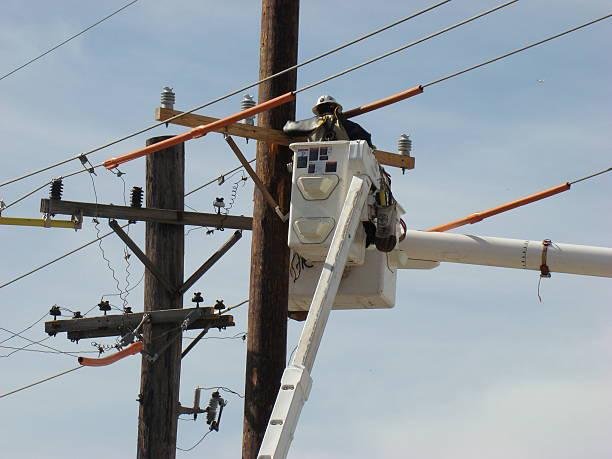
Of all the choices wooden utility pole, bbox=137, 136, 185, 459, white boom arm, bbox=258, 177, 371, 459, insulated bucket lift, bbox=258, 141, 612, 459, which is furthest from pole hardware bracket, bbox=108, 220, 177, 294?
white boom arm, bbox=258, 177, 371, 459

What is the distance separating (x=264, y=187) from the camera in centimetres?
1504

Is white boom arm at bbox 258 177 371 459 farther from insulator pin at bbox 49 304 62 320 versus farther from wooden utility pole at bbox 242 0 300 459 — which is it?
insulator pin at bbox 49 304 62 320

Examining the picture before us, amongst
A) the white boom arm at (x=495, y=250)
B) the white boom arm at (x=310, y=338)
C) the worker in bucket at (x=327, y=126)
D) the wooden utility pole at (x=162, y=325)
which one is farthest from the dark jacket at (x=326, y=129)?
the wooden utility pole at (x=162, y=325)

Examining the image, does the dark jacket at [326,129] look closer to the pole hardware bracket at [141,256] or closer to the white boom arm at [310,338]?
the white boom arm at [310,338]

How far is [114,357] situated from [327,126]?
3.39m

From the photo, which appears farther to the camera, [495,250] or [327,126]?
[495,250]

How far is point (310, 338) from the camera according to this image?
524 inches

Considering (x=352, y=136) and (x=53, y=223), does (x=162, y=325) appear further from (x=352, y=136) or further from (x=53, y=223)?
(x=352, y=136)

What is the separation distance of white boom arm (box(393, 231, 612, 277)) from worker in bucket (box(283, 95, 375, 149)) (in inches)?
49.5

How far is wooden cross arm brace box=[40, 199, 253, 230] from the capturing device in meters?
16.7

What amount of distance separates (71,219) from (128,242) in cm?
58

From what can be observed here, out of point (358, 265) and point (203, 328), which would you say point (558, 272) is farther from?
point (203, 328)

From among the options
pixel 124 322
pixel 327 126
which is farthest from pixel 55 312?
pixel 327 126

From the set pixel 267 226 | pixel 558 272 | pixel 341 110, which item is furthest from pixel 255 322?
pixel 558 272
